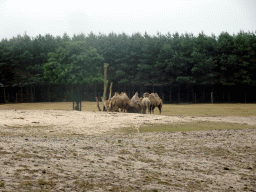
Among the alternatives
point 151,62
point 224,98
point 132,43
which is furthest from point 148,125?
point 132,43

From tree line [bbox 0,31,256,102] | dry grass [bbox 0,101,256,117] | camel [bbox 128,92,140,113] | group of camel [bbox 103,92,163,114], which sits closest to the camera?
group of camel [bbox 103,92,163,114]

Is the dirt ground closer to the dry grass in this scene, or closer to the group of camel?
the group of camel

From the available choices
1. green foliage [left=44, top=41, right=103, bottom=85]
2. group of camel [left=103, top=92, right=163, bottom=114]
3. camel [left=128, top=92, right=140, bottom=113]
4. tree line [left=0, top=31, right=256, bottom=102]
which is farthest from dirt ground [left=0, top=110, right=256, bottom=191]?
green foliage [left=44, top=41, right=103, bottom=85]

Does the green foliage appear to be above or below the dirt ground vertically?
above

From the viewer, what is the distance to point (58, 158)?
496 centimetres

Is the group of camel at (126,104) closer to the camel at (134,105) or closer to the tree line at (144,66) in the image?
the camel at (134,105)

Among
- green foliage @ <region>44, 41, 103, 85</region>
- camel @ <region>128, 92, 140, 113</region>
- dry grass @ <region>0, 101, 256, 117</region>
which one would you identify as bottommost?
dry grass @ <region>0, 101, 256, 117</region>

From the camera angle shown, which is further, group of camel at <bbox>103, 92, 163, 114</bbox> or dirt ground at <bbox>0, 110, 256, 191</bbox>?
group of camel at <bbox>103, 92, 163, 114</bbox>

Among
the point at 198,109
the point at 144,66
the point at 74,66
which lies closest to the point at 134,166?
the point at 198,109

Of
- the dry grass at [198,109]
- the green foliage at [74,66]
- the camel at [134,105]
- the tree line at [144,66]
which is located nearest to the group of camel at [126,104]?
the camel at [134,105]

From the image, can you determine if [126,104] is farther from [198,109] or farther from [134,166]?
[134,166]

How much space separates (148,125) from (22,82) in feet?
111

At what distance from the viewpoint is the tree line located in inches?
1567

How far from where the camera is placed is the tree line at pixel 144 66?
39812mm
